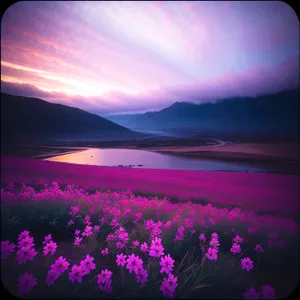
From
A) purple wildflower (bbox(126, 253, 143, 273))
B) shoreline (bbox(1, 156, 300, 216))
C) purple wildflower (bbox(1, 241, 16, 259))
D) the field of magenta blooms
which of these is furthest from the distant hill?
purple wildflower (bbox(126, 253, 143, 273))

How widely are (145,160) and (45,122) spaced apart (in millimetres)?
3175

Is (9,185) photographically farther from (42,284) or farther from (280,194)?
(280,194)

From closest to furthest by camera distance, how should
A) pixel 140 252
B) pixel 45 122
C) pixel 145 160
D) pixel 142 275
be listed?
pixel 142 275, pixel 140 252, pixel 45 122, pixel 145 160

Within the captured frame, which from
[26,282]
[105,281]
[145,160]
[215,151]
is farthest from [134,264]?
[215,151]

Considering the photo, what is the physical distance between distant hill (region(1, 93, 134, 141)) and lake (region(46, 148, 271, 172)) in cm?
78

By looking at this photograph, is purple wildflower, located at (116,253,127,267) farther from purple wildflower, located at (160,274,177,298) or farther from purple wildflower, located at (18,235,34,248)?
purple wildflower, located at (18,235,34,248)

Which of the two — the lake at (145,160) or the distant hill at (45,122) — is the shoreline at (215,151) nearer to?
the lake at (145,160)

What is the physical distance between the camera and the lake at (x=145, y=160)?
498cm

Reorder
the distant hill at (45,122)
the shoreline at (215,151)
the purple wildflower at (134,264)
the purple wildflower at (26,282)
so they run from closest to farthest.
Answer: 1. the purple wildflower at (26,282)
2. the purple wildflower at (134,264)
3. the distant hill at (45,122)
4. the shoreline at (215,151)

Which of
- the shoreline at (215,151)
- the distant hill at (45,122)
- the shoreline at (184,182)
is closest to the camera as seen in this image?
the distant hill at (45,122)

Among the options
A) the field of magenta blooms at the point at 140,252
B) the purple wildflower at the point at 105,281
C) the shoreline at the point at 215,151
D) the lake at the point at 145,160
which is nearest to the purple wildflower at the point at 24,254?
the field of magenta blooms at the point at 140,252

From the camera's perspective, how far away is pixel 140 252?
7.36 ft

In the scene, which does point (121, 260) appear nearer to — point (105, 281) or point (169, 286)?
point (105, 281)

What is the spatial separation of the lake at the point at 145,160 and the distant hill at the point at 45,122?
2.57 ft
